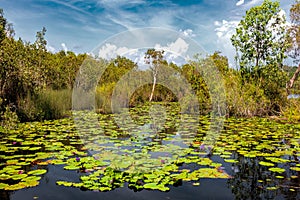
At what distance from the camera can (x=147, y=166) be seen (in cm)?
378

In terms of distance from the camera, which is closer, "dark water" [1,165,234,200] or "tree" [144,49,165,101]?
"dark water" [1,165,234,200]

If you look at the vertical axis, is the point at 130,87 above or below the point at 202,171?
above

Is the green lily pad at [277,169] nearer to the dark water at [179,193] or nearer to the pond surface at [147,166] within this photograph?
the pond surface at [147,166]

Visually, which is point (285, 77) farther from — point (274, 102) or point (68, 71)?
point (68, 71)

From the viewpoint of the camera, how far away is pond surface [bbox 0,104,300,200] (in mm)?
3045

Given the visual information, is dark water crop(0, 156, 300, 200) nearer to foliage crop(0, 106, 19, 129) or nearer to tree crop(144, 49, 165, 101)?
foliage crop(0, 106, 19, 129)

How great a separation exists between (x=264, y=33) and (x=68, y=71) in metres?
11.3

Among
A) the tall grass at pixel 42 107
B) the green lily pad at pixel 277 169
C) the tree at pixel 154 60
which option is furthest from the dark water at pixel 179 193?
the tree at pixel 154 60

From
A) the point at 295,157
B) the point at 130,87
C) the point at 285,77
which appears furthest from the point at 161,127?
the point at 130,87

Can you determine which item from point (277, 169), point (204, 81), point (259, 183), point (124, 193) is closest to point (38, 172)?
point (124, 193)

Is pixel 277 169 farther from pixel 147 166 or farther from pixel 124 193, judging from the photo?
pixel 124 193

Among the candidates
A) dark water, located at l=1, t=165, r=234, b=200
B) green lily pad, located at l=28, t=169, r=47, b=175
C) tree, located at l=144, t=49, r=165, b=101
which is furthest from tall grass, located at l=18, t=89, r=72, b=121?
tree, located at l=144, t=49, r=165, b=101

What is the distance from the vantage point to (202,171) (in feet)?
12.0

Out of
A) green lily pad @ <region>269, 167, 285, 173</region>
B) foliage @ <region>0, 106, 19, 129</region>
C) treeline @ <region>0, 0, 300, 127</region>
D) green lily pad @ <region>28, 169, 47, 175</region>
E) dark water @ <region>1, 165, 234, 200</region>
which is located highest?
treeline @ <region>0, 0, 300, 127</region>
